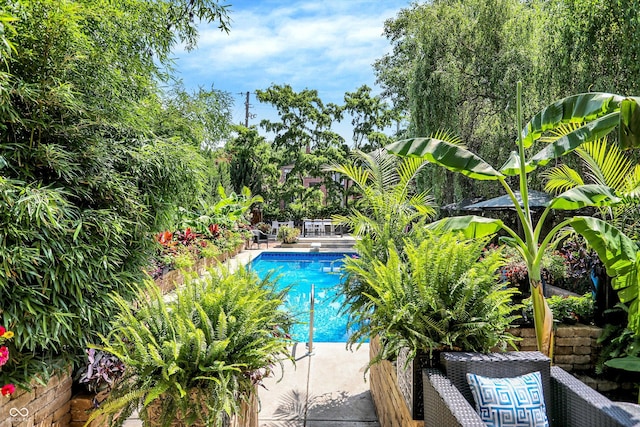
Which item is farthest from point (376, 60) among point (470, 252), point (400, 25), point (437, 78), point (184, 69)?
point (470, 252)

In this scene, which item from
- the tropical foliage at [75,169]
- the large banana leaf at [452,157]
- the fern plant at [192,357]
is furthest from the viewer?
the large banana leaf at [452,157]

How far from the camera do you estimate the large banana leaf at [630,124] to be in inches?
92.3

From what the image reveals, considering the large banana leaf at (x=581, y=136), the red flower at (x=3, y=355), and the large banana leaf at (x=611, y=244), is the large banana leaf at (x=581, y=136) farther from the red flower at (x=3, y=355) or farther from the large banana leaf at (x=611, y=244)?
the red flower at (x=3, y=355)

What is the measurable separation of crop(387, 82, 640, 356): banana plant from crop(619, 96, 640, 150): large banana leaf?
0.25 ft

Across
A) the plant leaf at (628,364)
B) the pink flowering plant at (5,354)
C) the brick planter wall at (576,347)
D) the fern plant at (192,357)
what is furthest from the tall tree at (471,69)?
the pink flowering plant at (5,354)

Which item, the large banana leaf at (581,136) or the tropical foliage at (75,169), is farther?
the large banana leaf at (581,136)

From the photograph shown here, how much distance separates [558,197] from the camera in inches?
124

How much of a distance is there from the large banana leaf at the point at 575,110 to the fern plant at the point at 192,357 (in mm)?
2771

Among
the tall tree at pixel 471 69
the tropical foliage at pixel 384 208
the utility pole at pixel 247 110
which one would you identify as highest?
the utility pole at pixel 247 110

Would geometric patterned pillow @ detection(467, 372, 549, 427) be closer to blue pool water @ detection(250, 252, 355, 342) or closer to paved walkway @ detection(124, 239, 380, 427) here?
paved walkway @ detection(124, 239, 380, 427)

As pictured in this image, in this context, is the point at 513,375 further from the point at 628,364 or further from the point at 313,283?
the point at 313,283

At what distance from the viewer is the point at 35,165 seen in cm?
238

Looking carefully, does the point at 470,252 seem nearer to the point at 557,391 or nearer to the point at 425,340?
the point at 425,340

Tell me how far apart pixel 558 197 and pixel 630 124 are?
35.3 inches
